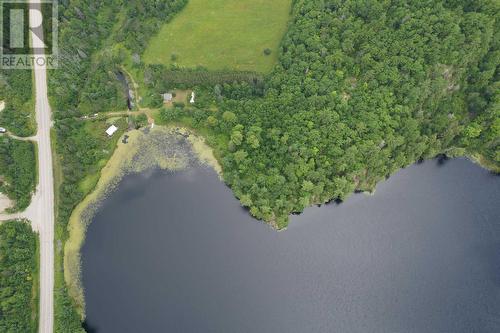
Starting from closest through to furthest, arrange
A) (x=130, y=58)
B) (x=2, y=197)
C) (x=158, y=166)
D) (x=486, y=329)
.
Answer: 1. (x=486, y=329)
2. (x=2, y=197)
3. (x=158, y=166)
4. (x=130, y=58)

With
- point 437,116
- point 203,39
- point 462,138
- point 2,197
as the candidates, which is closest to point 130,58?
point 203,39

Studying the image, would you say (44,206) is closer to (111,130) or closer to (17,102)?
(111,130)

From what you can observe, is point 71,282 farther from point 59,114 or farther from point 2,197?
point 59,114

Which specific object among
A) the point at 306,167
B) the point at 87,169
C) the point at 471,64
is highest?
the point at 471,64

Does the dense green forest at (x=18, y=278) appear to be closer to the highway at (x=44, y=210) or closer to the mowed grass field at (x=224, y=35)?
the highway at (x=44, y=210)

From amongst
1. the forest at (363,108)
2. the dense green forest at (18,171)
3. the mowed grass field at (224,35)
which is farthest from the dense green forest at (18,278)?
the mowed grass field at (224,35)

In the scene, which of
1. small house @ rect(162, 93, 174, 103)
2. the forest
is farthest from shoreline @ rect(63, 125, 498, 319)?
small house @ rect(162, 93, 174, 103)
